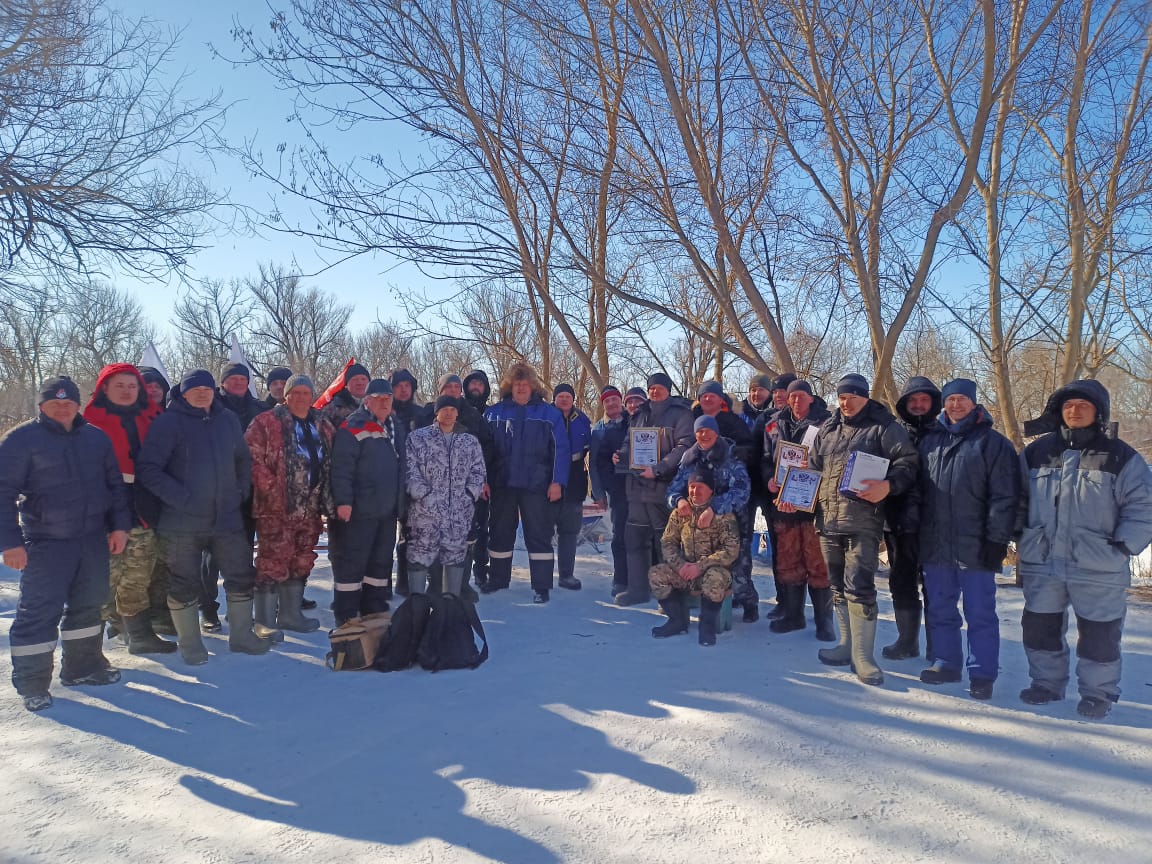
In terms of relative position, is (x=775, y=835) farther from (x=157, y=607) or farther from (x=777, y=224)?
(x=777, y=224)

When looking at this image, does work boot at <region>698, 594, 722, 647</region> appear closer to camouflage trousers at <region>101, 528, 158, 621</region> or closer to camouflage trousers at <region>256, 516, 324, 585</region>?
camouflage trousers at <region>256, 516, 324, 585</region>

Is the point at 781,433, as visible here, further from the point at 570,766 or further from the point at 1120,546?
the point at 570,766

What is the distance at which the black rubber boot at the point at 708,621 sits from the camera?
215 inches

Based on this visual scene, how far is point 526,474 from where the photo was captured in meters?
6.82

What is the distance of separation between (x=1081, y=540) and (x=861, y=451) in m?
1.29

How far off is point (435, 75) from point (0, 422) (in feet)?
59.0

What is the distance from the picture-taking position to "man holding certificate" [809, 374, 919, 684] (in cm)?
467

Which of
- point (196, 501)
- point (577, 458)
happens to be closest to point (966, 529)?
point (577, 458)

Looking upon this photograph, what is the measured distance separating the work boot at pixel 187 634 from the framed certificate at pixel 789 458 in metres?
4.38

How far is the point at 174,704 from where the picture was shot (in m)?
4.37

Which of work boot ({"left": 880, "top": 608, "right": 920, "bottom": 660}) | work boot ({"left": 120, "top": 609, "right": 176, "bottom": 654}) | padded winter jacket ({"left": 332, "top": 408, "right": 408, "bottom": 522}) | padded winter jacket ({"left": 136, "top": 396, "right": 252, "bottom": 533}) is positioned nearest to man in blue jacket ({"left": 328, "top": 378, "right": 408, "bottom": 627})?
padded winter jacket ({"left": 332, "top": 408, "right": 408, "bottom": 522})

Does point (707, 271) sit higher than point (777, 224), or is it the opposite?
point (777, 224)

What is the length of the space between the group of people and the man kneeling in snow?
0.02 metres

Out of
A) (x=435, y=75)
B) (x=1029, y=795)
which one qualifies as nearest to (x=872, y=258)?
(x=435, y=75)
